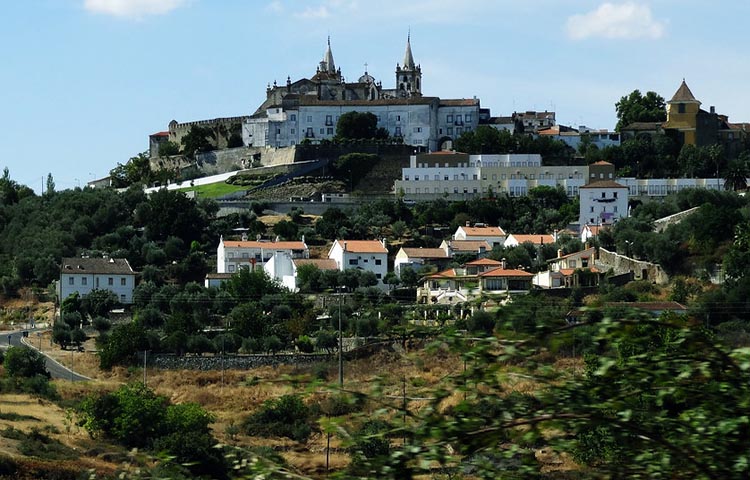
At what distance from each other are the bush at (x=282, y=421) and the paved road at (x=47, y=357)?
8586mm

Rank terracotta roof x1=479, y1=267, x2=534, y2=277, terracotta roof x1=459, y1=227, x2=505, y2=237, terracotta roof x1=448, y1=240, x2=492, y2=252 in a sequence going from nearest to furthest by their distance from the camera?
terracotta roof x1=479, y1=267, x2=534, y2=277 → terracotta roof x1=448, y1=240, x2=492, y2=252 → terracotta roof x1=459, y1=227, x2=505, y2=237

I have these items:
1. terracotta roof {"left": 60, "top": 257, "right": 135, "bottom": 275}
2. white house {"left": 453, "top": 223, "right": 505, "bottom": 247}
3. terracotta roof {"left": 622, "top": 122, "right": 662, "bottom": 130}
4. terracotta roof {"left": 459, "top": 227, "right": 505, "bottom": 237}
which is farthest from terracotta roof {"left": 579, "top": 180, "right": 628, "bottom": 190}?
terracotta roof {"left": 60, "top": 257, "right": 135, "bottom": 275}

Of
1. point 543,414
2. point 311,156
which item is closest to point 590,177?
point 311,156

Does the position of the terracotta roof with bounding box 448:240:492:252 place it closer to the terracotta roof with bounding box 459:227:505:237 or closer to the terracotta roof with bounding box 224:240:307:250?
the terracotta roof with bounding box 459:227:505:237

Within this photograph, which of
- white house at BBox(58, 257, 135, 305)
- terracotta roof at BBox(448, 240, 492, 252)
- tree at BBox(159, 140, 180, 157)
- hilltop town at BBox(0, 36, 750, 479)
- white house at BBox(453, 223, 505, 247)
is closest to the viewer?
hilltop town at BBox(0, 36, 750, 479)

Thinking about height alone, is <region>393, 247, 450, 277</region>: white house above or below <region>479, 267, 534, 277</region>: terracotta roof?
above

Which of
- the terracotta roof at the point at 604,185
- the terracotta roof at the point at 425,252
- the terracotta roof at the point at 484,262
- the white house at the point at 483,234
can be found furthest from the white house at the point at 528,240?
the terracotta roof at the point at 604,185

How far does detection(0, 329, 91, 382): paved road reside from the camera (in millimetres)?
51281

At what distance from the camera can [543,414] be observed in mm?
8914

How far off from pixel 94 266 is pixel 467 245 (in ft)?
54.4

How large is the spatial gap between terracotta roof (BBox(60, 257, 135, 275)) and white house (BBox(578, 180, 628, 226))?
23.5 meters

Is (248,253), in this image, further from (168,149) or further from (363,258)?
(168,149)

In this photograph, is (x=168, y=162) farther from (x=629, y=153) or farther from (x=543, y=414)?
(x=543, y=414)

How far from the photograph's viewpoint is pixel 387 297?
2420 inches
